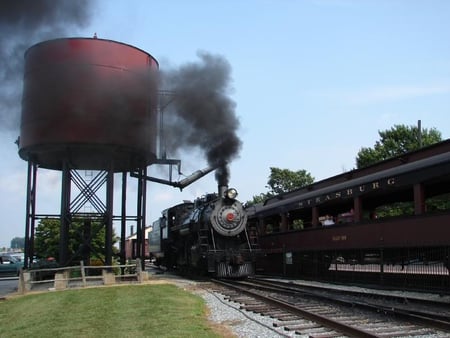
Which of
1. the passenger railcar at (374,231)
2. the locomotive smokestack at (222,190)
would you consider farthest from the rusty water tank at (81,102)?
the passenger railcar at (374,231)

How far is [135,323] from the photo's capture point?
879cm

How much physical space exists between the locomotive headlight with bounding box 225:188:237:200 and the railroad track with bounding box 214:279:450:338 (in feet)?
25.3

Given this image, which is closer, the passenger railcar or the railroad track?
the railroad track

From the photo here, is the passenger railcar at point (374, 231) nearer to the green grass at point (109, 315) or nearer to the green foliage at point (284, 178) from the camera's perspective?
the green grass at point (109, 315)

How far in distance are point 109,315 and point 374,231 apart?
849cm

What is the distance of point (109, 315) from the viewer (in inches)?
390

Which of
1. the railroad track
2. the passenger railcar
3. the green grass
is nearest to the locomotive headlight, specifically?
the passenger railcar

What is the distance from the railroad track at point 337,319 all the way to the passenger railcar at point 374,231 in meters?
Result: 3.40

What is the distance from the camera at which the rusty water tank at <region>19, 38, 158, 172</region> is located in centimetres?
1989

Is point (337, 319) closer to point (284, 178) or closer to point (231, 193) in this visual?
point (231, 193)

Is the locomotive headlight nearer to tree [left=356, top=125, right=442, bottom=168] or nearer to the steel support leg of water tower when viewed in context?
the steel support leg of water tower

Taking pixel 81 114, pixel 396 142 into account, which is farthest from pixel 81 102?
pixel 396 142

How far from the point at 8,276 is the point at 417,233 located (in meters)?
25.3

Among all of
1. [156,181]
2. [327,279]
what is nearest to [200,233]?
[327,279]
